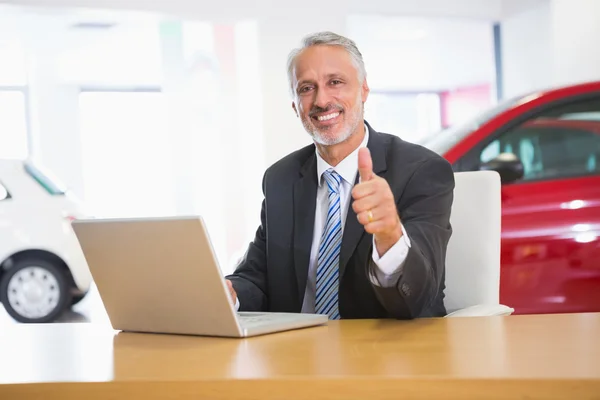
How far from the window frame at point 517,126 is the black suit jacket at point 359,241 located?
1552 mm

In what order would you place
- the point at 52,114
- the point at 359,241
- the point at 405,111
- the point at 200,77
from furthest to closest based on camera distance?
the point at 405,111 → the point at 52,114 → the point at 200,77 → the point at 359,241

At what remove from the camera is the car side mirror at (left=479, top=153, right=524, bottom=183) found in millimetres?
3553

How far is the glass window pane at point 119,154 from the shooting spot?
1282 centimetres

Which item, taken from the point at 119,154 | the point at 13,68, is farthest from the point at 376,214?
the point at 119,154

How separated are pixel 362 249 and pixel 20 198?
4.38 m

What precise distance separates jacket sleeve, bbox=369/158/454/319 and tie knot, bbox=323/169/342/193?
20 centimetres

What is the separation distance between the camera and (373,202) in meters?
1.43

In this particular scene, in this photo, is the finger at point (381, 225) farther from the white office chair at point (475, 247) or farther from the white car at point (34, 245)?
the white car at point (34, 245)

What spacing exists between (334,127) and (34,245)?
160 inches

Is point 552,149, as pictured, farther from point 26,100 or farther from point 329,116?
point 26,100

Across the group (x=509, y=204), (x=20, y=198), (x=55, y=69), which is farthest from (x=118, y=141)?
(x=509, y=204)

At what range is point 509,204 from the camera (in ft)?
11.8

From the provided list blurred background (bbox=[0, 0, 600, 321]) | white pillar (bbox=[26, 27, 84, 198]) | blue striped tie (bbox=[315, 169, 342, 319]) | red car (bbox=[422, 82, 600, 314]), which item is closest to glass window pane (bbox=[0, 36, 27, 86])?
blurred background (bbox=[0, 0, 600, 321])

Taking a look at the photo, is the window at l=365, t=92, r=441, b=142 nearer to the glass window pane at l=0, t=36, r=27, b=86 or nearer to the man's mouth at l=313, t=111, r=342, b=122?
the glass window pane at l=0, t=36, r=27, b=86
